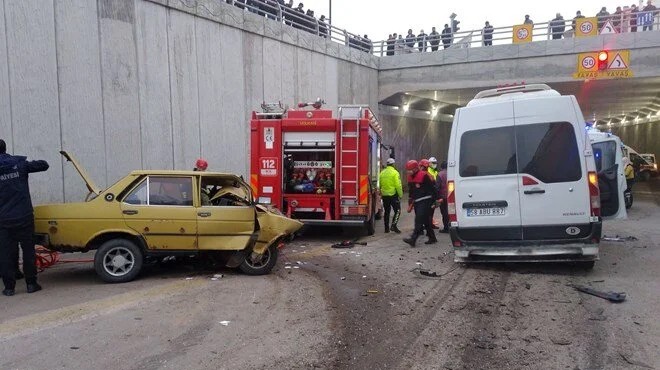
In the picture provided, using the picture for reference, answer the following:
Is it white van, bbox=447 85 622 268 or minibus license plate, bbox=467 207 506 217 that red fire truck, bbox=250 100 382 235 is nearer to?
white van, bbox=447 85 622 268

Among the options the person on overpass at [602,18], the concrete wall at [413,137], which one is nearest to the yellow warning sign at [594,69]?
the person on overpass at [602,18]

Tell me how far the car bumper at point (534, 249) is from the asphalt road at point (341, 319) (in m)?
0.25

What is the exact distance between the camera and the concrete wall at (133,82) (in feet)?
31.1

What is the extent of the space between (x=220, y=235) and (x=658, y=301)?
5258 mm

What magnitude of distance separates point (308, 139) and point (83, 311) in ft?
20.0

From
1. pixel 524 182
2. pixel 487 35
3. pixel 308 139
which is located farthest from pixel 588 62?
pixel 524 182

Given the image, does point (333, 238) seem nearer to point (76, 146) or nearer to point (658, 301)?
point (76, 146)

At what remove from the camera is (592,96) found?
26516 mm

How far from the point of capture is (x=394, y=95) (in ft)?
75.6

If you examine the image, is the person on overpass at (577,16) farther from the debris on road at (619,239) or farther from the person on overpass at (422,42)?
the debris on road at (619,239)

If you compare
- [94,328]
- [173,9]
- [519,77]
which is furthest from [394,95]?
[94,328]

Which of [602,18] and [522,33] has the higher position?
[602,18]

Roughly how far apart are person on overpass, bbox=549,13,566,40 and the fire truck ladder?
13.8 meters

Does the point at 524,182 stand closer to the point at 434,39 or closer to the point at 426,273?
the point at 426,273
